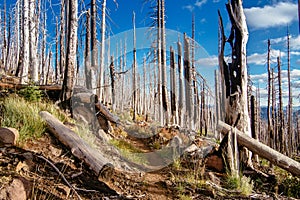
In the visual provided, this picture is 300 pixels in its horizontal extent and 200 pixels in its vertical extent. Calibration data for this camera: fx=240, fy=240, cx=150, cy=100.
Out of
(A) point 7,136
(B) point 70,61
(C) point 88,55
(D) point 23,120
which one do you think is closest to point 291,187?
(A) point 7,136

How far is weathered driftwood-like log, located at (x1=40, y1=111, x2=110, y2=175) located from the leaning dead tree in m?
3.04

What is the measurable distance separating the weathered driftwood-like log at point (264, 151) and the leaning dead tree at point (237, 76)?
280 millimetres

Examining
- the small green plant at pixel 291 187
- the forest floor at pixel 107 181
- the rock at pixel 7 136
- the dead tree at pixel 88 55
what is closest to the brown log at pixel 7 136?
the rock at pixel 7 136

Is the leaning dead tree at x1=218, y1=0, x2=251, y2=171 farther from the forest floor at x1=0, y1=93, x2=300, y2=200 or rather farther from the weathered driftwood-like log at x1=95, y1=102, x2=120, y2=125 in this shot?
the weathered driftwood-like log at x1=95, y1=102, x2=120, y2=125

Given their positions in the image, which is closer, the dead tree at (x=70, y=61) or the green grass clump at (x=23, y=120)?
the green grass clump at (x=23, y=120)

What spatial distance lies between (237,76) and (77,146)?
386 cm

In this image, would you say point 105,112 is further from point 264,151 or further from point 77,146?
point 264,151

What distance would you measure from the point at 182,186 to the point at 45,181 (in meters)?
2.41

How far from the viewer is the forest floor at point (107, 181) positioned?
3.48 meters

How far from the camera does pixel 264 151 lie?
519 cm

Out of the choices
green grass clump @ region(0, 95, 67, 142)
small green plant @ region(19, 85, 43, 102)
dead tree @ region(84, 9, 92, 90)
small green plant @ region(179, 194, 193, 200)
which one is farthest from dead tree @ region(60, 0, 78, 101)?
small green plant @ region(179, 194, 193, 200)

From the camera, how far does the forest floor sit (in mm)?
3482

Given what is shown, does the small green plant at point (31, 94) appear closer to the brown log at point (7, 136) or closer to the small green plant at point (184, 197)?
the brown log at point (7, 136)

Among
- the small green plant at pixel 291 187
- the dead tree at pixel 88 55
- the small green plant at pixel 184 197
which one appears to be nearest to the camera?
the small green plant at pixel 184 197
